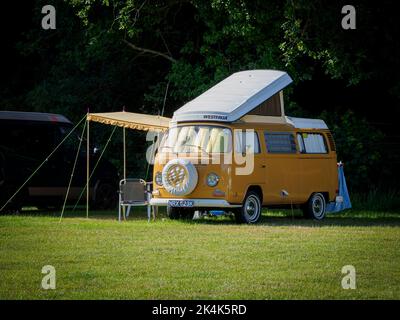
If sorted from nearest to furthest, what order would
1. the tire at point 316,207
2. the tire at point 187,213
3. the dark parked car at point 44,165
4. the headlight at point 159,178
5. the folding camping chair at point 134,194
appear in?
the headlight at point 159,178
the folding camping chair at point 134,194
the tire at point 187,213
the tire at point 316,207
the dark parked car at point 44,165

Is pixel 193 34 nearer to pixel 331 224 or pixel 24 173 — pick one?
pixel 24 173

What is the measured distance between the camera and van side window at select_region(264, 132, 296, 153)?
21.1 metres

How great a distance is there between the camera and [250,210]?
2052cm

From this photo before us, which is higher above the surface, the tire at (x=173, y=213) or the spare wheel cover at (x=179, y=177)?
the spare wheel cover at (x=179, y=177)

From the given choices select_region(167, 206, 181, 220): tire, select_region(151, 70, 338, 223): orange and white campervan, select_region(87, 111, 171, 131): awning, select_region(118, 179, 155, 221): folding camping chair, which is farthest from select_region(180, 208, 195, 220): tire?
select_region(87, 111, 171, 131): awning

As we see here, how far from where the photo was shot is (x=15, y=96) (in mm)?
32875

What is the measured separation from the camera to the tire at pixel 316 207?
2220 centimetres

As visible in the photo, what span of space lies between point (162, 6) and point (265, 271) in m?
17.9

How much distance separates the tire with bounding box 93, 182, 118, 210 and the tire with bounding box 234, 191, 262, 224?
18.2 feet

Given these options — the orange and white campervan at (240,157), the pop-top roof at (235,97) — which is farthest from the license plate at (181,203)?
the pop-top roof at (235,97)

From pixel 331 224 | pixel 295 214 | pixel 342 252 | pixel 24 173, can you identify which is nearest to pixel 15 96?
pixel 24 173

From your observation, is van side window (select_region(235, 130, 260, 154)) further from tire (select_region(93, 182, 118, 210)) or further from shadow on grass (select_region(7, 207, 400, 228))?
tire (select_region(93, 182, 118, 210))

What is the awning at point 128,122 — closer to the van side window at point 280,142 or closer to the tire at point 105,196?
the van side window at point 280,142
